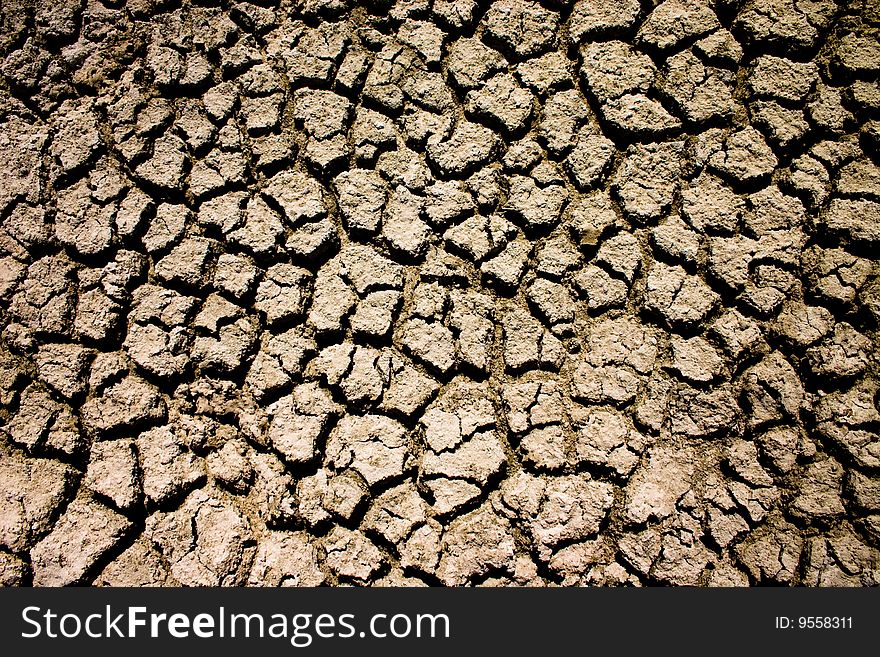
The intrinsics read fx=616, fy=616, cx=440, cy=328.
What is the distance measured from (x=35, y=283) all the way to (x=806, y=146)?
5.83ft

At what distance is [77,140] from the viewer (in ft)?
4.86

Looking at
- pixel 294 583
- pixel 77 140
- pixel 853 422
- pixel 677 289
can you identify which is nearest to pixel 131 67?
pixel 77 140

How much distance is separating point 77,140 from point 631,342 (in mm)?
1382

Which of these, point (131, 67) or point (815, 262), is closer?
point (815, 262)

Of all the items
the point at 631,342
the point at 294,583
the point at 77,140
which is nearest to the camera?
the point at 294,583

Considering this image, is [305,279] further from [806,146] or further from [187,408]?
[806,146]

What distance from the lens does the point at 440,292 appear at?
4.50 ft

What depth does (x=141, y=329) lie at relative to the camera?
1365 mm

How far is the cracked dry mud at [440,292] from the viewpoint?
124 centimetres

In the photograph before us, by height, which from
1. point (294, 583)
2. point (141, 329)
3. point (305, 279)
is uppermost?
point (305, 279)

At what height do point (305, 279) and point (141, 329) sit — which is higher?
point (305, 279)

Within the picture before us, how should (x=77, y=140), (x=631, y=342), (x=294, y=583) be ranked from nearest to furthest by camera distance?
(x=294, y=583) < (x=631, y=342) < (x=77, y=140)

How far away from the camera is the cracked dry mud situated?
124 cm

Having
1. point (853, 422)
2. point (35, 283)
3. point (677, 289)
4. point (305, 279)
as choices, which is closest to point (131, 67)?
point (35, 283)
